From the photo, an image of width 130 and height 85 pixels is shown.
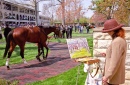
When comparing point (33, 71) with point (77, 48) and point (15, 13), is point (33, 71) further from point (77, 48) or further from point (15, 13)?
point (15, 13)

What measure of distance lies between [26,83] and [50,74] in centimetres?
136

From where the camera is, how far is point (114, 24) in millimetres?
3098

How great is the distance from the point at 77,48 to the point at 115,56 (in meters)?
1.80

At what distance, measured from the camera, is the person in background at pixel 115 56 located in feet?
9.52

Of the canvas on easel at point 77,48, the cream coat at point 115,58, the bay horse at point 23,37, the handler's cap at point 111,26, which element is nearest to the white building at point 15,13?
the bay horse at point 23,37

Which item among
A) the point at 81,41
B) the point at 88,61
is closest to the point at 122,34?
the point at 88,61

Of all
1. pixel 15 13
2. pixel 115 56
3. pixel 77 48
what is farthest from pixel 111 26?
pixel 15 13

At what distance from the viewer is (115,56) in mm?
2898

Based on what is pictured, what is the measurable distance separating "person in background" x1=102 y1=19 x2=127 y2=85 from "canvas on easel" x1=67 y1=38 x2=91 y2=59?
4.78 feet

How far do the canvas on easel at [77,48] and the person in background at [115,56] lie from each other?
1.46 metres

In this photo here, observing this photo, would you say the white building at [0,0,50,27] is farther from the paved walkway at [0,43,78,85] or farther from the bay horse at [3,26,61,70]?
the paved walkway at [0,43,78,85]

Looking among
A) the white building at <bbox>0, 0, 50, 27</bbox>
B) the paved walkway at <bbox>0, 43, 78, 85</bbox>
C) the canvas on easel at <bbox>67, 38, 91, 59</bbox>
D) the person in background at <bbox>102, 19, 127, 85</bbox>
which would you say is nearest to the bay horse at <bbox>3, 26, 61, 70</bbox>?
the paved walkway at <bbox>0, 43, 78, 85</bbox>

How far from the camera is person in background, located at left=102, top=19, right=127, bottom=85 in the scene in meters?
2.90

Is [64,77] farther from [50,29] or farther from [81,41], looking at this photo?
[50,29]
